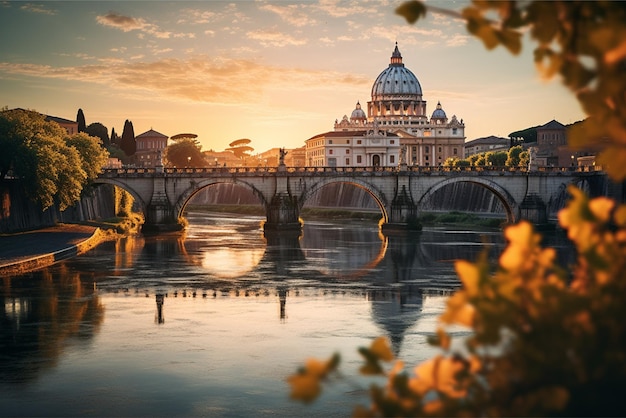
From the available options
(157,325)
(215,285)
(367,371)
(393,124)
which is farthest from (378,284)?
(393,124)

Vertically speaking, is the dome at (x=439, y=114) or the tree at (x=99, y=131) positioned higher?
the dome at (x=439, y=114)

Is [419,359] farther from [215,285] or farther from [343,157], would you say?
[343,157]

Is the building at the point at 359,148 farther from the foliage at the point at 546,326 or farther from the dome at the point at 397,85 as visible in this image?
the foliage at the point at 546,326

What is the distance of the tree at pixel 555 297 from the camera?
10.3 ft

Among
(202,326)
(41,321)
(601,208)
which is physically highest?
(601,208)

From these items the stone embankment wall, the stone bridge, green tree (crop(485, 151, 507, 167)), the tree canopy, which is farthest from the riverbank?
green tree (crop(485, 151, 507, 167))

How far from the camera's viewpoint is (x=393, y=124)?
7495 inches

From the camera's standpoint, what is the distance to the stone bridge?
73250mm

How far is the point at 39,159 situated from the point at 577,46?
49.6 meters

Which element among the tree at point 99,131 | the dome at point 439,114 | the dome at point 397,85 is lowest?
the tree at point 99,131

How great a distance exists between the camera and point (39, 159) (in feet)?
162

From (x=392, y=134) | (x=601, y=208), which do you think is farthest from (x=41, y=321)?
(x=392, y=134)

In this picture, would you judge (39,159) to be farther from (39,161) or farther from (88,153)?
(88,153)

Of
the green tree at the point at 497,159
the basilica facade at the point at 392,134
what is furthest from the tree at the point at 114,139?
the green tree at the point at 497,159
